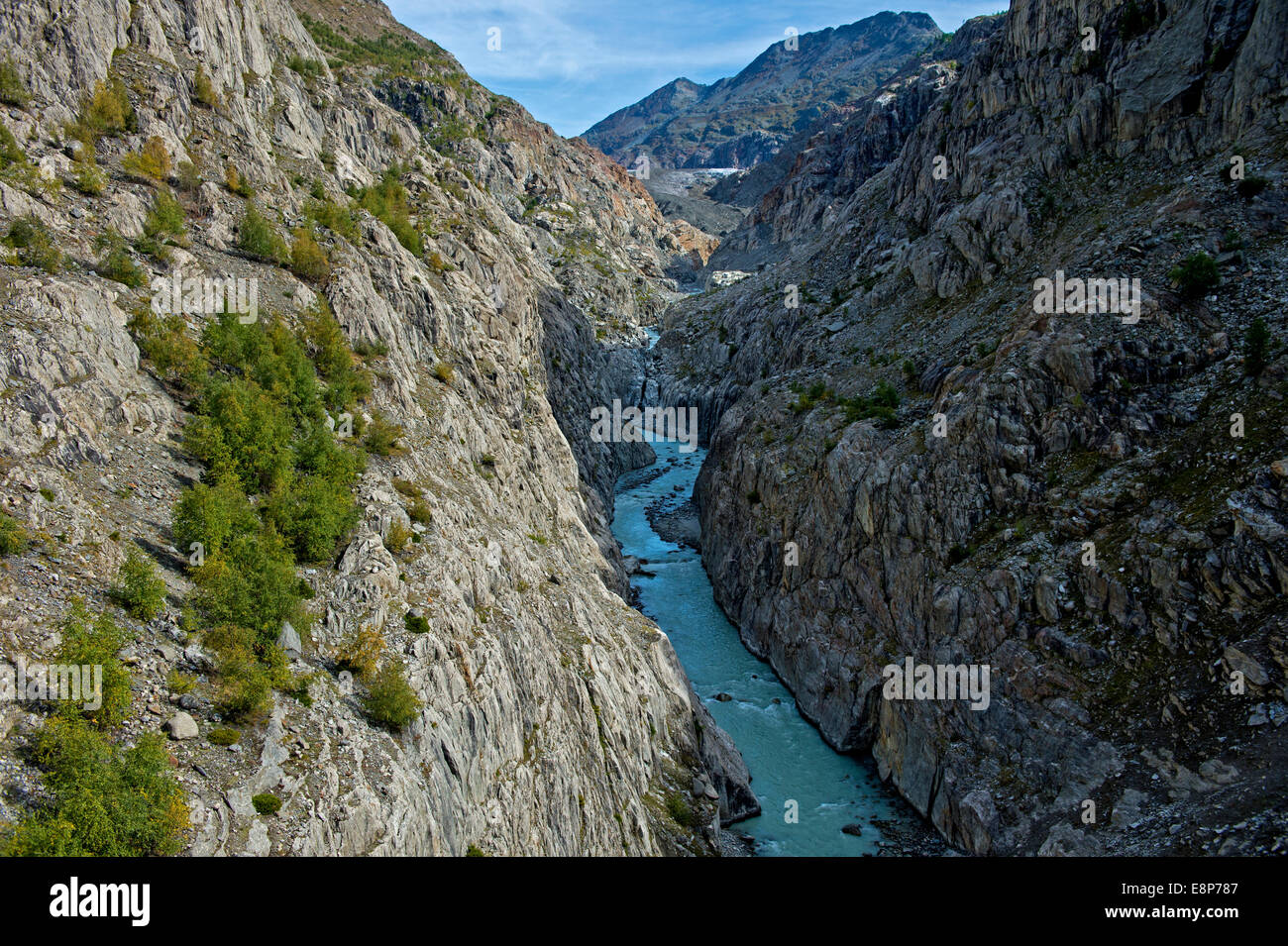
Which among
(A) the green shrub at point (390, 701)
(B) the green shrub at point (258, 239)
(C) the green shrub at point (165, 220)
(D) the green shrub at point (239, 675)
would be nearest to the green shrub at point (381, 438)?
(B) the green shrub at point (258, 239)

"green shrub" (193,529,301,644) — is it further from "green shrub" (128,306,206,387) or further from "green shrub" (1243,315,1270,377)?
"green shrub" (1243,315,1270,377)

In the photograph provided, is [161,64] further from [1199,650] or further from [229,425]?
[1199,650]

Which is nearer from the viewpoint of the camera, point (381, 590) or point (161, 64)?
point (381, 590)

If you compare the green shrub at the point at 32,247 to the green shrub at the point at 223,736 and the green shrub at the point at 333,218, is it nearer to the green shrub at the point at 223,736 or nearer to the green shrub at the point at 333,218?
the green shrub at the point at 333,218

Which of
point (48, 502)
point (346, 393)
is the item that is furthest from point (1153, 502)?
point (48, 502)

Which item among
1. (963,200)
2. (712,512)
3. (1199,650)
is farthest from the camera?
(712,512)
